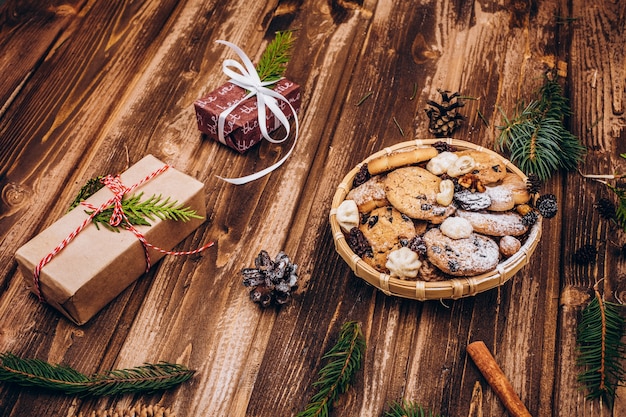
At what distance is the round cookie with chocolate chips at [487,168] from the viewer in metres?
1.55

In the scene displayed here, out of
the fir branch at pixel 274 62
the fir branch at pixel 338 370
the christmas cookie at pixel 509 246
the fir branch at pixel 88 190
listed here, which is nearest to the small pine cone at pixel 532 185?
the christmas cookie at pixel 509 246

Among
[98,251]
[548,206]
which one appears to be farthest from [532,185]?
[98,251]

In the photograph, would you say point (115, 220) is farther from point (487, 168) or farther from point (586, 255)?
point (586, 255)

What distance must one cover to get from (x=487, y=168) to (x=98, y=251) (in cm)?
94

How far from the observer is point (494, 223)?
146cm

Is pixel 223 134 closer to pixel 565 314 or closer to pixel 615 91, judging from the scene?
pixel 565 314

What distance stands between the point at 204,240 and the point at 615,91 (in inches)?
53.5

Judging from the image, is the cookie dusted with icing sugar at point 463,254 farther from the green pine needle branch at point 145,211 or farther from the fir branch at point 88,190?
the fir branch at point 88,190

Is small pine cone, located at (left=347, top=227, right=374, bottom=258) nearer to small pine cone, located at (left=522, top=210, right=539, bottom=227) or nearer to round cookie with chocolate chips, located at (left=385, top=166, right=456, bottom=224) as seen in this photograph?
round cookie with chocolate chips, located at (left=385, top=166, right=456, bottom=224)

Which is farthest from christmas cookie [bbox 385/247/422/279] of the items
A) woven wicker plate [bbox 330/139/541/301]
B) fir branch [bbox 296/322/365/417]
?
fir branch [bbox 296/322/365/417]

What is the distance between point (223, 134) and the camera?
1.84 meters

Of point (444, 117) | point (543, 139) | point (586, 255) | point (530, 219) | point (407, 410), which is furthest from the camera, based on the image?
point (444, 117)

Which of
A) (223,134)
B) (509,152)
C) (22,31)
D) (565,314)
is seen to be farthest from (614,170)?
(22,31)

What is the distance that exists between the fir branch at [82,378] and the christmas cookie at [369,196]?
57 cm
